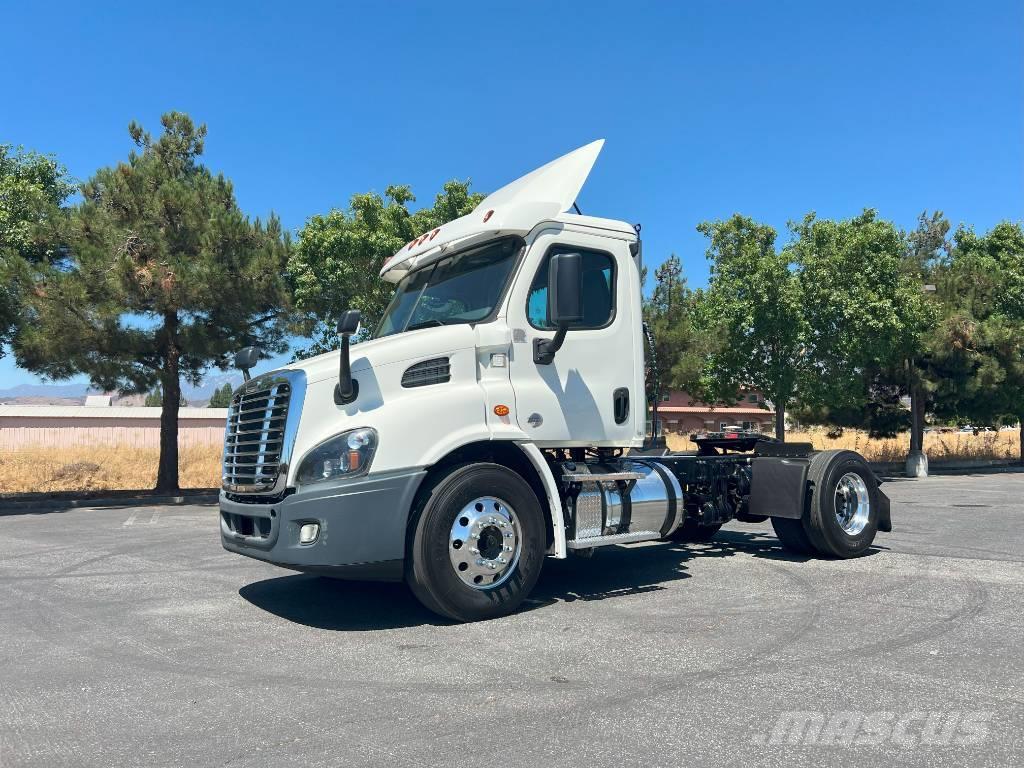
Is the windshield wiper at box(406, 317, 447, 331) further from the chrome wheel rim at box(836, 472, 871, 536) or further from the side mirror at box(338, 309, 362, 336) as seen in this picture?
the chrome wheel rim at box(836, 472, 871, 536)

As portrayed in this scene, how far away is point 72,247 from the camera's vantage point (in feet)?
60.1

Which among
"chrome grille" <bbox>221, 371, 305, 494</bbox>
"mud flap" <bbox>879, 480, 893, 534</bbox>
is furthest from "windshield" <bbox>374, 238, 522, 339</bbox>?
"mud flap" <bbox>879, 480, 893, 534</bbox>

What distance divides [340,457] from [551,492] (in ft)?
5.47

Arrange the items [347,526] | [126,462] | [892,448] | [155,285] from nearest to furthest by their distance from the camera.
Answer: [347,526] < [155,285] < [126,462] < [892,448]

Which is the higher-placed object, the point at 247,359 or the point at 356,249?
the point at 356,249

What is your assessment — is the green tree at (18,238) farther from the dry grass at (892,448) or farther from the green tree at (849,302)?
the dry grass at (892,448)

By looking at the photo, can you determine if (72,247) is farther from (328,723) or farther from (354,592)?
(328,723)

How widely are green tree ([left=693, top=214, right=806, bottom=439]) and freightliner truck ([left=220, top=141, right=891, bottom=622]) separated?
53.4 ft

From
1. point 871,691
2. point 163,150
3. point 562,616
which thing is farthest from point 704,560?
point 163,150

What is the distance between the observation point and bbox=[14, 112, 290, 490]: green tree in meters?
17.9

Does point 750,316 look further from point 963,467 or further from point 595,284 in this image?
point 595,284

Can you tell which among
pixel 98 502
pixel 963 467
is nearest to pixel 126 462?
pixel 98 502

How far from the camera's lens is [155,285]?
18.5 m

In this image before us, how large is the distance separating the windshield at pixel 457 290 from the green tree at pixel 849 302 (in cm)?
1807
